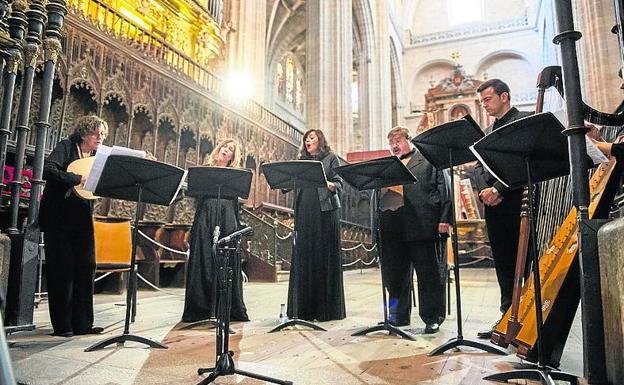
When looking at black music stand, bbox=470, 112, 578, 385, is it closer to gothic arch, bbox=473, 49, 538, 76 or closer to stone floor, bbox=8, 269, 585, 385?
stone floor, bbox=8, 269, 585, 385

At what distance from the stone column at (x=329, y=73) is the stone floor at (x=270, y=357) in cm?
1221

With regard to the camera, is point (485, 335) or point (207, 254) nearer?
point (485, 335)

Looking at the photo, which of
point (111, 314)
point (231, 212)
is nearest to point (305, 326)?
point (231, 212)

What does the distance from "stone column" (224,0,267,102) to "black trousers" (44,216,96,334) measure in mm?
10436

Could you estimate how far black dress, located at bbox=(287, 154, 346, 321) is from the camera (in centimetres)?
402

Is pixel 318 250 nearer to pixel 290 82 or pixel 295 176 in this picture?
pixel 295 176

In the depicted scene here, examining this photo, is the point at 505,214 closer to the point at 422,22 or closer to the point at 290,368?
the point at 290,368

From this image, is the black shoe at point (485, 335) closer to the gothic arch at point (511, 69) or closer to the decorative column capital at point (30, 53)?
the decorative column capital at point (30, 53)

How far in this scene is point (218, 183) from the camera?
3484mm

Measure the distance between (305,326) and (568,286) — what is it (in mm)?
2111

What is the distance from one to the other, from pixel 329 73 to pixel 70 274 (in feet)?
44.6

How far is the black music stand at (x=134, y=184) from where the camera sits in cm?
291

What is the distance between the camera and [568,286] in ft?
6.97

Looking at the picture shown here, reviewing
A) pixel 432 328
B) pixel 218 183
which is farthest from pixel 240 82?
pixel 432 328
